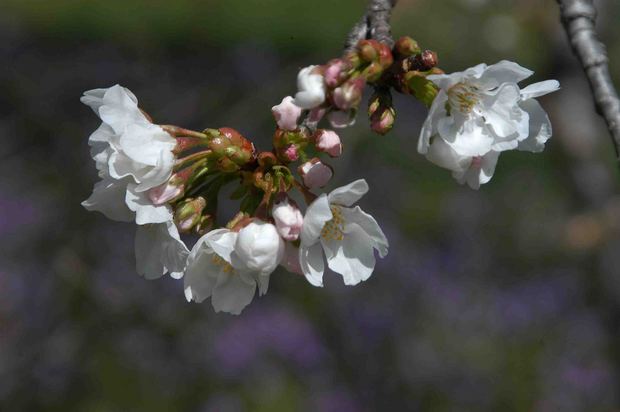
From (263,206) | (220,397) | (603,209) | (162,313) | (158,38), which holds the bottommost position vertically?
(158,38)

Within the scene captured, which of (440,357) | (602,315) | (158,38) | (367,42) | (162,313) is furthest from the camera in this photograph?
(158,38)

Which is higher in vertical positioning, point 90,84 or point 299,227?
point 299,227

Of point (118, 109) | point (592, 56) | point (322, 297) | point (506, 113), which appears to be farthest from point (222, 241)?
point (322, 297)

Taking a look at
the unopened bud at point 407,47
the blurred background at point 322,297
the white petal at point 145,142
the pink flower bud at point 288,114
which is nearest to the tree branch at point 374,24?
the unopened bud at point 407,47

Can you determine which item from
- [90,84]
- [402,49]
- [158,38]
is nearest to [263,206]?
[402,49]

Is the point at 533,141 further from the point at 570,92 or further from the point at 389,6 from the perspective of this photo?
the point at 570,92

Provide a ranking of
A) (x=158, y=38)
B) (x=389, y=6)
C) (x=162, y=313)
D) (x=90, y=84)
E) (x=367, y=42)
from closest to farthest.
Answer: (x=367, y=42) < (x=389, y=6) < (x=162, y=313) < (x=90, y=84) < (x=158, y=38)

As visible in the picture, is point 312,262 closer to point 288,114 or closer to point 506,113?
point 288,114
